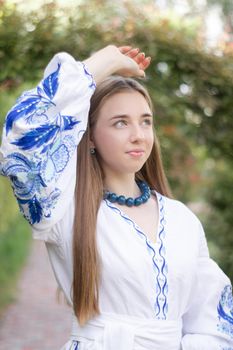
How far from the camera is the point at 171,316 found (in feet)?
6.89

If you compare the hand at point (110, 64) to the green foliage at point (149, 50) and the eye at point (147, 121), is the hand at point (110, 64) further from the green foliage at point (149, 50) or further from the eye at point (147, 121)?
the green foliage at point (149, 50)

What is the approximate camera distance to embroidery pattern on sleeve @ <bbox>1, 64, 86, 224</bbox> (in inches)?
77.7

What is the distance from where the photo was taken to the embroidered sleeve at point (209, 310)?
2.20 m

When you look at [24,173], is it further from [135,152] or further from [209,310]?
[209,310]

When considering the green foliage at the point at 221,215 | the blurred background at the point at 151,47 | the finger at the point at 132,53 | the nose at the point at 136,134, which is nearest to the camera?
the nose at the point at 136,134

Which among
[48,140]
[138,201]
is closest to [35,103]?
[48,140]

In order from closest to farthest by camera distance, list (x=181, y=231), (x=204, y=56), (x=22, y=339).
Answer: (x=181, y=231)
(x=204, y=56)
(x=22, y=339)

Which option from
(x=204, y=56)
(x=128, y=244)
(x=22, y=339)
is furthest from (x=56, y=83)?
(x=22, y=339)

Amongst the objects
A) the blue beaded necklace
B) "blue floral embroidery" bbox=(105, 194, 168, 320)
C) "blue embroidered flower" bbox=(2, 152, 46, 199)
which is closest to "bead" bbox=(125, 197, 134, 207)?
the blue beaded necklace

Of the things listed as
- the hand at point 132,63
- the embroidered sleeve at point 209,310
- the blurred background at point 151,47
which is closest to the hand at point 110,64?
the hand at point 132,63

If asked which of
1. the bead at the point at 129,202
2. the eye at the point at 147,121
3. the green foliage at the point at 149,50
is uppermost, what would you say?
the green foliage at the point at 149,50

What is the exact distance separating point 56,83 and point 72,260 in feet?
1.77

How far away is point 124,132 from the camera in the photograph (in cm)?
212

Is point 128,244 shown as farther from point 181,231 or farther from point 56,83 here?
point 56,83
